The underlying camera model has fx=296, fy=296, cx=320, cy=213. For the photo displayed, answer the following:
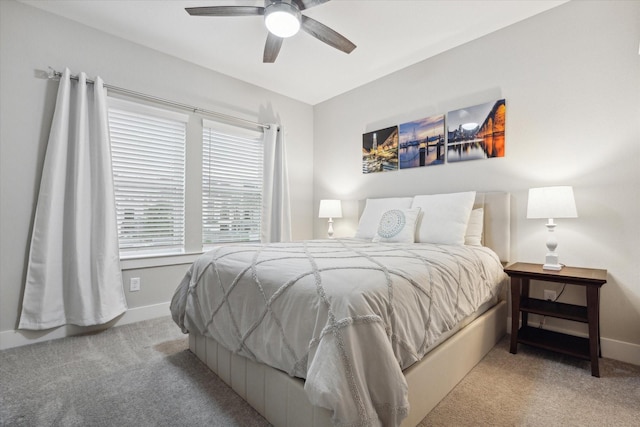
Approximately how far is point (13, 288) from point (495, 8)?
433 cm

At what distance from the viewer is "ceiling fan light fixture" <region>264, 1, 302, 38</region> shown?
6.39 feet

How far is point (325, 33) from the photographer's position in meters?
2.24

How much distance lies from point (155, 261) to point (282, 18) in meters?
2.43

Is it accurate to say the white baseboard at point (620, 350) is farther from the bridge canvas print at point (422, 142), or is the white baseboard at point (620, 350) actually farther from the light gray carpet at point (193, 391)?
the bridge canvas print at point (422, 142)

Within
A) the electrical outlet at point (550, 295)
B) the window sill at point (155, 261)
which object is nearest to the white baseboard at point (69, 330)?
the window sill at point (155, 261)

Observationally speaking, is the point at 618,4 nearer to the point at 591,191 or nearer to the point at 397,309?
the point at 591,191

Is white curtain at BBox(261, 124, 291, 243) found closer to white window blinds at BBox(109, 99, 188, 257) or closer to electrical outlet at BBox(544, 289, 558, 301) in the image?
white window blinds at BBox(109, 99, 188, 257)

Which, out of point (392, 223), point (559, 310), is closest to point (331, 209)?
point (392, 223)

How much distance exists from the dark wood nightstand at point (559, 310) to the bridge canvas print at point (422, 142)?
4.35ft

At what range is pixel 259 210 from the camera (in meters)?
3.83

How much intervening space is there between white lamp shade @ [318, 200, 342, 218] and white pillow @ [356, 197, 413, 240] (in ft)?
1.80

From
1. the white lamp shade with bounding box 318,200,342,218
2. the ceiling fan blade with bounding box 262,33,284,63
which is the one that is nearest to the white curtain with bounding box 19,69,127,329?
the ceiling fan blade with bounding box 262,33,284,63

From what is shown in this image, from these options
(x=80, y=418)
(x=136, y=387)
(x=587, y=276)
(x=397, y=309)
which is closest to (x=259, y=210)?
(x=136, y=387)

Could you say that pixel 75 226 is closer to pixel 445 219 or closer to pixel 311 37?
pixel 311 37
